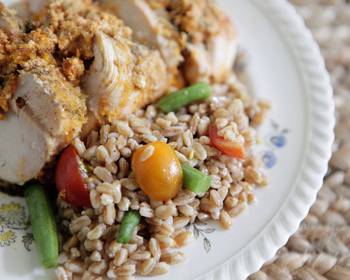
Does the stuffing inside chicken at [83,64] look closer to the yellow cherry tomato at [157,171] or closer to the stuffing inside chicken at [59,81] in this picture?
the stuffing inside chicken at [59,81]

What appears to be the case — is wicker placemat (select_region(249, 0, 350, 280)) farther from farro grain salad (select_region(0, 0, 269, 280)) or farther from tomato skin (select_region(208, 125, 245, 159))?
tomato skin (select_region(208, 125, 245, 159))

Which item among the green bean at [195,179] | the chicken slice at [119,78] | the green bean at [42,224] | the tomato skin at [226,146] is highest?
the chicken slice at [119,78]

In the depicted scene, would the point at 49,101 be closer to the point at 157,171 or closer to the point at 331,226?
the point at 157,171

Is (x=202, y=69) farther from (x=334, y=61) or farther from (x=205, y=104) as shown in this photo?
(x=334, y=61)

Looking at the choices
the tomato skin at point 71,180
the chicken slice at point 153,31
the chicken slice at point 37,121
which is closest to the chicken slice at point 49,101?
the chicken slice at point 37,121

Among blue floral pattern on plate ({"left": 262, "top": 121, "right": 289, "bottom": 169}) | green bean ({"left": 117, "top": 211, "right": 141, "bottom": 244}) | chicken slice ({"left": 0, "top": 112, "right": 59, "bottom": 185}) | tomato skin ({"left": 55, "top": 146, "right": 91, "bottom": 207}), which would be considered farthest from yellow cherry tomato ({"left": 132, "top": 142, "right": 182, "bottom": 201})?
blue floral pattern on plate ({"left": 262, "top": 121, "right": 289, "bottom": 169})

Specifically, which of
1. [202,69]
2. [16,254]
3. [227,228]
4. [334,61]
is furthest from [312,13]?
[16,254]

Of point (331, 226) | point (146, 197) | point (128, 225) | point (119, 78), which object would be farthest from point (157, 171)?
point (331, 226)
